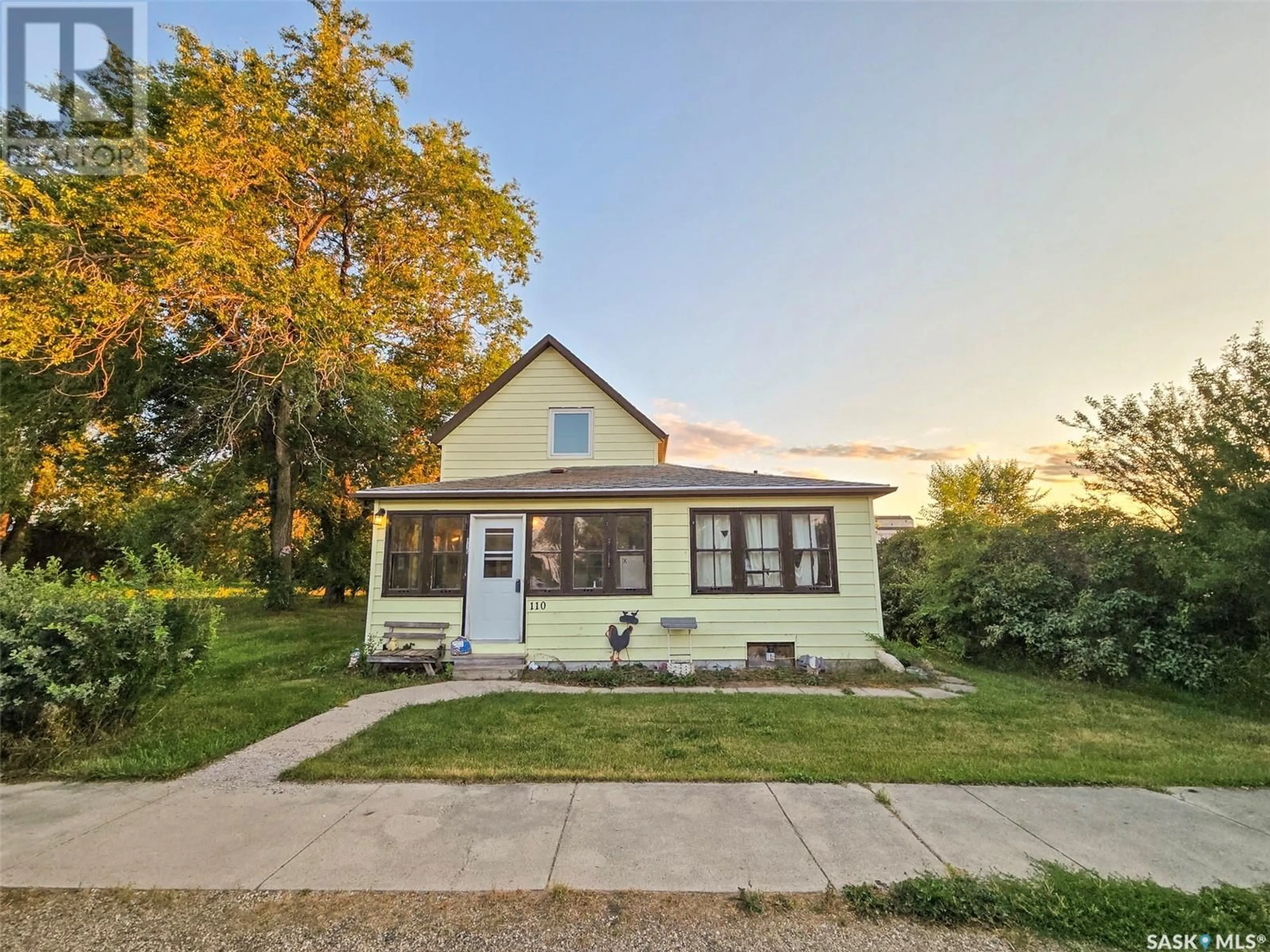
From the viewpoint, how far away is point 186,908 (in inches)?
102

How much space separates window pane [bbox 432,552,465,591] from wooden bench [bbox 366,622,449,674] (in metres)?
0.65

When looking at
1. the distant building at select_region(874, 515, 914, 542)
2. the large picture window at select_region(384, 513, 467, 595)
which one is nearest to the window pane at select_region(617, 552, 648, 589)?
the large picture window at select_region(384, 513, 467, 595)

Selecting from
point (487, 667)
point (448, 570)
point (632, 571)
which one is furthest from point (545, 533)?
point (487, 667)

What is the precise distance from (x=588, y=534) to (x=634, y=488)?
1166mm

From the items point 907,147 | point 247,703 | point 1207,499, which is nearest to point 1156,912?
point 1207,499

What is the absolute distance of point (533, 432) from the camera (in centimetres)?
1213

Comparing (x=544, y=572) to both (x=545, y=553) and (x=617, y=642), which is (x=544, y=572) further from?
(x=617, y=642)

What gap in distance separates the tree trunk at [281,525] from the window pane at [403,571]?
8137 mm

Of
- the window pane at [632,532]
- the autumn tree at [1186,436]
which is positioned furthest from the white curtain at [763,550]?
the autumn tree at [1186,436]

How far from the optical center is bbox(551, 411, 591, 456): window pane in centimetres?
1216

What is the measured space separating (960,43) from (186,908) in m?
13.0

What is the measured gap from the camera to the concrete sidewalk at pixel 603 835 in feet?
9.37

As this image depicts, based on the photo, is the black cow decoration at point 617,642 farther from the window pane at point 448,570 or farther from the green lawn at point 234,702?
the green lawn at point 234,702

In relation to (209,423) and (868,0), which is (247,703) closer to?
(209,423)
